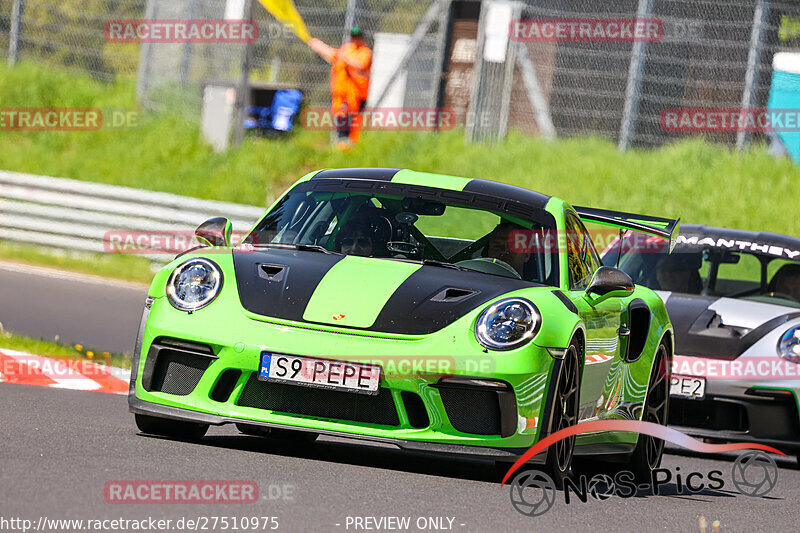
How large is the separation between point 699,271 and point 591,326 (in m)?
3.88

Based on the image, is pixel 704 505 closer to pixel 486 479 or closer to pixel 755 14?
pixel 486 479

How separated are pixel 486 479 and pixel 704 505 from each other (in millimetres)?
992

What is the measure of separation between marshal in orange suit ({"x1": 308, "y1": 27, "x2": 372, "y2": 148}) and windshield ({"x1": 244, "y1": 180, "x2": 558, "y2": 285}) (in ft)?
41.0

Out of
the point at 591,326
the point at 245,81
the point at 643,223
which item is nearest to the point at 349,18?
the point at 245,81

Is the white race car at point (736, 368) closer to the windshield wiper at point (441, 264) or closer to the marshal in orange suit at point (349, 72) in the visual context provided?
the windshield wiper at point (441, 264)

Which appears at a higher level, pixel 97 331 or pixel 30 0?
pixel 30 0

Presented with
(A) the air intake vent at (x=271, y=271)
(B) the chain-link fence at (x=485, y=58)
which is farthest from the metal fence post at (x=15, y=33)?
(A) the air intake vent at (x=271, y=271)

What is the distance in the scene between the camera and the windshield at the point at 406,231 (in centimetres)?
677

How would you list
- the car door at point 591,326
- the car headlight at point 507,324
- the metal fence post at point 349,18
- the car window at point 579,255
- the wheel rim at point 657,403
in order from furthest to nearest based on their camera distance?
the metal fence post at point 349,18, the wheel rim at point 657,403, the car window at point 579,255, the car door at point 591,326, the car headlight at point 507,324

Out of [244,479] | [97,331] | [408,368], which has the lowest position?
[97,331]

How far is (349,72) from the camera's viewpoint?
1969cm

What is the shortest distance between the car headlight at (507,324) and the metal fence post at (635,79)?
12057 mm

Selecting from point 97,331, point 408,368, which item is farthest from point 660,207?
point 408,368

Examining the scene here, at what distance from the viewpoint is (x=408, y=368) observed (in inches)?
226
